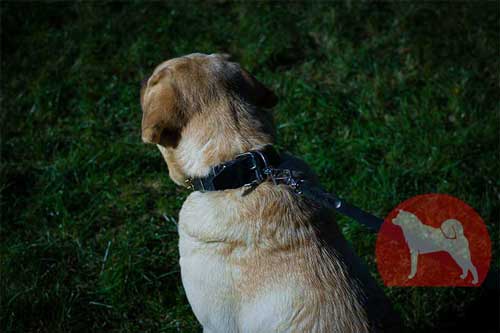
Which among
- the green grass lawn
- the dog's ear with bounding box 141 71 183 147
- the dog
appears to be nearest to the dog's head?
the dog's ear with bounding box 141 71 183 147

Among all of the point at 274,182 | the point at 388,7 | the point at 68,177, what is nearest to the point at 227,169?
the point at 274,182

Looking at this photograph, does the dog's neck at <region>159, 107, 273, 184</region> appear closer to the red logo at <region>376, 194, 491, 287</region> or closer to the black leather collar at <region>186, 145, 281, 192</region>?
the black leather collar at <region>186, 145, 281, 192</region>

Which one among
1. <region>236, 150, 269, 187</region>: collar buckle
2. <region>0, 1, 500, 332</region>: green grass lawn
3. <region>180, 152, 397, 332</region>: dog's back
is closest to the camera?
<region>180, 152, 397, 332</region>: dog's back

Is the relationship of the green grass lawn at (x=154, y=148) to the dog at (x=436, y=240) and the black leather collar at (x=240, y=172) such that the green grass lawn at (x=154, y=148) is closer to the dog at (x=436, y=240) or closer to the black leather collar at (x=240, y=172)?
the dog at (x=436, y=240)

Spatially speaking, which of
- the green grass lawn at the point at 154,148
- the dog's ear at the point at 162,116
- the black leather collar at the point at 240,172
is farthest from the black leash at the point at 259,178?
the green grass lawn at the point at 154,148

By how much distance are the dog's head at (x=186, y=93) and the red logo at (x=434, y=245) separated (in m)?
1.62

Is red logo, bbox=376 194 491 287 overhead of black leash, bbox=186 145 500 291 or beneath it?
beneath

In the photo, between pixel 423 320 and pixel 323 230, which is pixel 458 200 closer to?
pixel 423 320

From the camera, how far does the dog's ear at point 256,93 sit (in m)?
2.82

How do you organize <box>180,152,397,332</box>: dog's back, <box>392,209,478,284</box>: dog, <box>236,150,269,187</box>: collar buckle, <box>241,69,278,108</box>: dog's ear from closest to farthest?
1. <box>180,152,397,332</box>: dog's back
2. <box>236,150,269,187</box>: collar buckle
3. <box>241,69,278,108</box>: dog's ear
4. <box>392,209,478,284</box>: dog

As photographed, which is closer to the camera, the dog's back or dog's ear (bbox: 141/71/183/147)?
the dog's back

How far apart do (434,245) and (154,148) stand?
Answer: 98.0 inches

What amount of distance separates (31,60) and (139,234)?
8.30 feet

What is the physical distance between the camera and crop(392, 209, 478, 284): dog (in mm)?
3906
